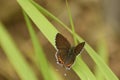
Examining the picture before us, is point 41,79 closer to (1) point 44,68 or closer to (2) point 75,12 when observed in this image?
(2) point 75,12

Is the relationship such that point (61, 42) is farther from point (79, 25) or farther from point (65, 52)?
point (79, 25)

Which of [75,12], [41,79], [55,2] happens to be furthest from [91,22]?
[41,79]

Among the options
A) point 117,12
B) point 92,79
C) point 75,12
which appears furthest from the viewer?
point 75,12

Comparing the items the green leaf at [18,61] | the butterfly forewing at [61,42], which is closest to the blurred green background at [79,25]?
the butterfly forewing at [61,42]

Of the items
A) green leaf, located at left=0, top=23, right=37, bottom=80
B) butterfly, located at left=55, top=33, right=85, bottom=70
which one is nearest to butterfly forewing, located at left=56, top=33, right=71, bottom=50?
butterfly, located at left=55, top=33, right=85, bottom=70

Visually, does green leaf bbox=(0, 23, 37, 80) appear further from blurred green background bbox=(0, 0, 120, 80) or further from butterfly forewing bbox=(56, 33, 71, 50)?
blurred green background bbox=(0, 0, 120, 80)

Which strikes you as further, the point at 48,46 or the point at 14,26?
the point at 14,26

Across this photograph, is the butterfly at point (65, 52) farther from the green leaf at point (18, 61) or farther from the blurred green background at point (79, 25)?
the blurred green background at point (79, 25)

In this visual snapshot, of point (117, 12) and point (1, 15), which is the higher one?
point (1, 15)

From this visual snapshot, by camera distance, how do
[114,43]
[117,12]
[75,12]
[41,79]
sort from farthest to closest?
[75,12] < [114,43] < [117,12] < [41,79]

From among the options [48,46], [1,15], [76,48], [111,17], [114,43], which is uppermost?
[1,15]
